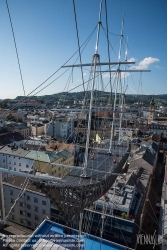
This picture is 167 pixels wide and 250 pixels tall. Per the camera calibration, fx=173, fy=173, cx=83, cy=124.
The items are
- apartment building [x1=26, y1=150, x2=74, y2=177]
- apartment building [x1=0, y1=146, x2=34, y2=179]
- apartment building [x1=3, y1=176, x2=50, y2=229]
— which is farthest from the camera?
apartment building [x1=0, y1=146, x2=34, y2=179]

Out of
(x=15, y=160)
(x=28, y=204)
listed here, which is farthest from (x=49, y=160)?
(x=28, y=204)

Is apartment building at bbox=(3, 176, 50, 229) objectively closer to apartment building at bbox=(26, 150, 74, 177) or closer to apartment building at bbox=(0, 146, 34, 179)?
apartment building at bbox=(26, 150, 74, 177)

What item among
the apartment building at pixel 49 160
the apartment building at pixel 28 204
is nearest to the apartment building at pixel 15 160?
the apartment building at pixel 49 160

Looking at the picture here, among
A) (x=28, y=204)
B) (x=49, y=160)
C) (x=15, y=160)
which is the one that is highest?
(x=49, y=160)

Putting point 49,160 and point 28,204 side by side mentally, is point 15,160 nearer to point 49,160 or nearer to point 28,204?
point 49,160

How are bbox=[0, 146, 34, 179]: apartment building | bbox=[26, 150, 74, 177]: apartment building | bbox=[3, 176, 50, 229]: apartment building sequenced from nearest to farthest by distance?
bbox=[3, 176, 50, 229]: apartment building
bbox=[26, 150, 74, 177]: apartment building
bbox=[0, 146, 34, 179]: apartment building

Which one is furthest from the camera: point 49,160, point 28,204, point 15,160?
point 15,160

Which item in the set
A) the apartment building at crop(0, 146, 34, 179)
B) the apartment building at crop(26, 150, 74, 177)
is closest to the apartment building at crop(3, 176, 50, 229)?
the apartment building at crop(26, 150, 74, 177)

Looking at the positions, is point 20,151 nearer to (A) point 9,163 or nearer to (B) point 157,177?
(A) point 9,163

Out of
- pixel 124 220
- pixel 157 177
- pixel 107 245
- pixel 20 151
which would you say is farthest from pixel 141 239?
pixel 20 151

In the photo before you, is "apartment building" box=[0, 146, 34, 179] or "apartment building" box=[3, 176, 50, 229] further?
"apartment building" box=[0, 146, 34, 179]

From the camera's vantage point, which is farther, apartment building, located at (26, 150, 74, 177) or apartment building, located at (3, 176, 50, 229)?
apartment building, located at (26, 150, 74, 177)

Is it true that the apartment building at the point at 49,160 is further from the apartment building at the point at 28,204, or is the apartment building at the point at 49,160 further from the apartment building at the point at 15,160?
the apartment building at the point at 28,204
